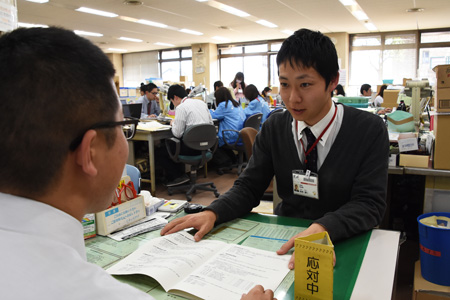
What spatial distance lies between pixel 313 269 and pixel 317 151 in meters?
0.69

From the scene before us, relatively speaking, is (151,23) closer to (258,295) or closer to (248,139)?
(248,139)

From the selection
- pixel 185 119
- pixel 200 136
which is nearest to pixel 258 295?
pixel 200 136

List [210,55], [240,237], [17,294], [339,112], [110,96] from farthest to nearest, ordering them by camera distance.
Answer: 1. [210,55]
2. [339,112]
3. [240,237]
4. [110,96]
5. [17,294]

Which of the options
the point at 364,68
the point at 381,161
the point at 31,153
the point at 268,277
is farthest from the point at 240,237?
the point at 364,68

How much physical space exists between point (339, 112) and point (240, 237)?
2.16 ft

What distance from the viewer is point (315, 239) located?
2.56 ft

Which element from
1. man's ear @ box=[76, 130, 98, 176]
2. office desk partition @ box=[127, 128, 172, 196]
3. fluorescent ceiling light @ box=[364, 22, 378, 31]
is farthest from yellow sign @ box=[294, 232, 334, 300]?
fluorescent ceiling light @ box=[364, 22, 378, 31]

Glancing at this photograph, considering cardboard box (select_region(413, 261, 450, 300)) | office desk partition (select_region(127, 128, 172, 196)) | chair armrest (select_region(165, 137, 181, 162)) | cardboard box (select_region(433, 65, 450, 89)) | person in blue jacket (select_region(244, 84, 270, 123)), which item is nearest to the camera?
→ cardboard box (select_region(413, 261, 450, 300))

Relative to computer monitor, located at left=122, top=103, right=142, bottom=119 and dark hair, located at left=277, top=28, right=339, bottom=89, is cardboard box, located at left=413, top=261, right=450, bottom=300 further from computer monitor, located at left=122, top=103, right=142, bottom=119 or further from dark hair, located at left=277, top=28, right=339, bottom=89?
computer monitor, located at left=122, top=103, right=142, bottom=119

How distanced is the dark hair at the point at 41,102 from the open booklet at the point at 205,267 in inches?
16.5

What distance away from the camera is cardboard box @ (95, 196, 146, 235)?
1119 mm

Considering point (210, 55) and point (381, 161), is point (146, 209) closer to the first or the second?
point (381, 161)

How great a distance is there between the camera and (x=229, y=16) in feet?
26.1

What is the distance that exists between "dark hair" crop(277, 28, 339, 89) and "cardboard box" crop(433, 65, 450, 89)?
3.33ft
